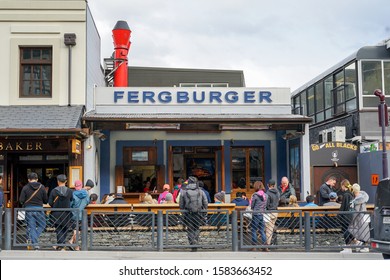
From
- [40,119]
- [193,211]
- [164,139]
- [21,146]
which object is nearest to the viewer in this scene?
[193,211]

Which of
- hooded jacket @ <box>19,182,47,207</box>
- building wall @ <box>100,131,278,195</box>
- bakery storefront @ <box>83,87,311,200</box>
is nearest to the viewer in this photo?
hooded jacket @ <box>19,182,47,207</box>

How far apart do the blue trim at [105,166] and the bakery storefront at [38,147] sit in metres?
1.45

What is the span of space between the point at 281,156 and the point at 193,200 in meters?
8.05

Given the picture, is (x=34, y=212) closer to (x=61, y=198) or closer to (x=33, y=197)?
(x=33, y=197)

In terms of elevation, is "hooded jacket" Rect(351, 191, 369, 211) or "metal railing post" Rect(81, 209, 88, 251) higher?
"hooded jacket" Rect(351, 191, 369, 211)

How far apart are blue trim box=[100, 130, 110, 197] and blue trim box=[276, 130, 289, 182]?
608 cm

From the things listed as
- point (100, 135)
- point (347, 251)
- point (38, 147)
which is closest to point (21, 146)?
point (38, 147)

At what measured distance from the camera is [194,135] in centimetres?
1891

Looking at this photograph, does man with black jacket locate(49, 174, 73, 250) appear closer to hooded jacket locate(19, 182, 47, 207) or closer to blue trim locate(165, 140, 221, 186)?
hooded jacket locate(19, 182, 47, 207)

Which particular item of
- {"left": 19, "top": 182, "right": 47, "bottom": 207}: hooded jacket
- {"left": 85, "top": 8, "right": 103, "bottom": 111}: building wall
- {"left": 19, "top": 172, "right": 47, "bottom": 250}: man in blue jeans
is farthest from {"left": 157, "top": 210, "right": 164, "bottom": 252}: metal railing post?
{"left": 85, "top": 8, "right": 103, "bottom": 111}: building wall

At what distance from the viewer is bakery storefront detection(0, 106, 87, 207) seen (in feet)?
49.9

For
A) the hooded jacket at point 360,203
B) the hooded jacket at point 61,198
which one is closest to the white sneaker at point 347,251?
the hooded jacket at point 360,203

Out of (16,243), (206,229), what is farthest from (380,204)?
(16,243)

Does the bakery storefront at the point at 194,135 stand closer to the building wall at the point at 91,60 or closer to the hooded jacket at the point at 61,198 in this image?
the building wall at the point at 91,60
